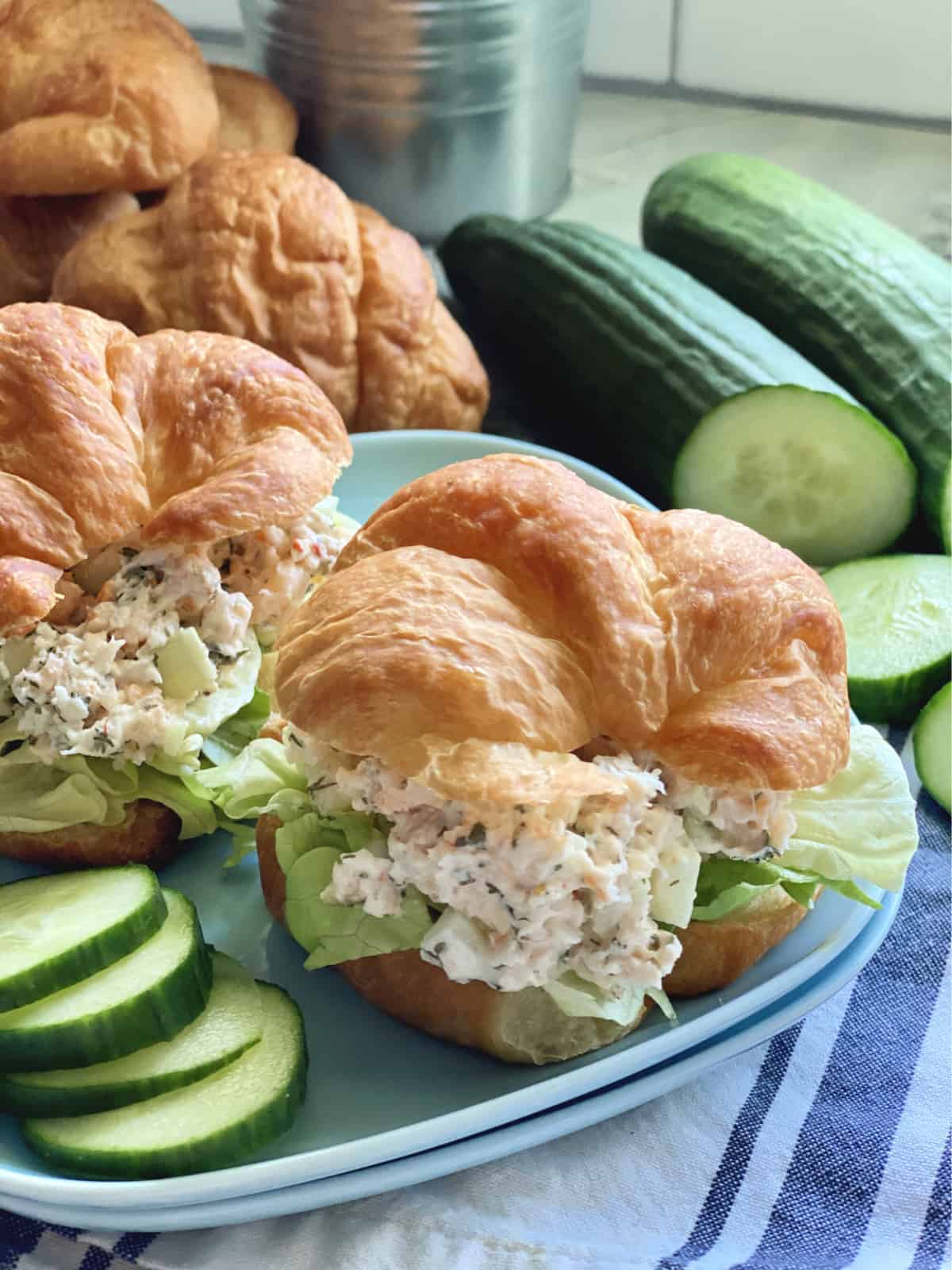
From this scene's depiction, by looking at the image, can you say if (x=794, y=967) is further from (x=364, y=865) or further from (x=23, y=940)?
(x=23, y=940)

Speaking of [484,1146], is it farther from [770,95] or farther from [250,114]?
[770,95]

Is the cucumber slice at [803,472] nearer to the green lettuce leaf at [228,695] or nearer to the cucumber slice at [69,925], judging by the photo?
the green lettuce leaf at [228,695]

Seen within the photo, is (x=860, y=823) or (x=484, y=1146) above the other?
(x=860, y=823)

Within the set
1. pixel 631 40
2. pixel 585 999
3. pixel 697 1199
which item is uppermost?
pixel 631 40

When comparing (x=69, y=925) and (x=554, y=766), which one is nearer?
(x=554, y=766)

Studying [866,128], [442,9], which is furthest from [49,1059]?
[866,128]

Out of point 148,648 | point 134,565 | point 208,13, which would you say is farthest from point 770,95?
point 148,648

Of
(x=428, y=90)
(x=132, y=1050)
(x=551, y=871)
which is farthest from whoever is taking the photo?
(x=428, y=90)

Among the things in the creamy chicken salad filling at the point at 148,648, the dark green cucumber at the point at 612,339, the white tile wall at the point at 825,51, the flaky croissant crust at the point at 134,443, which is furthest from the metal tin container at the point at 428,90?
the creamy chicken salad filling at the point at 148,648
